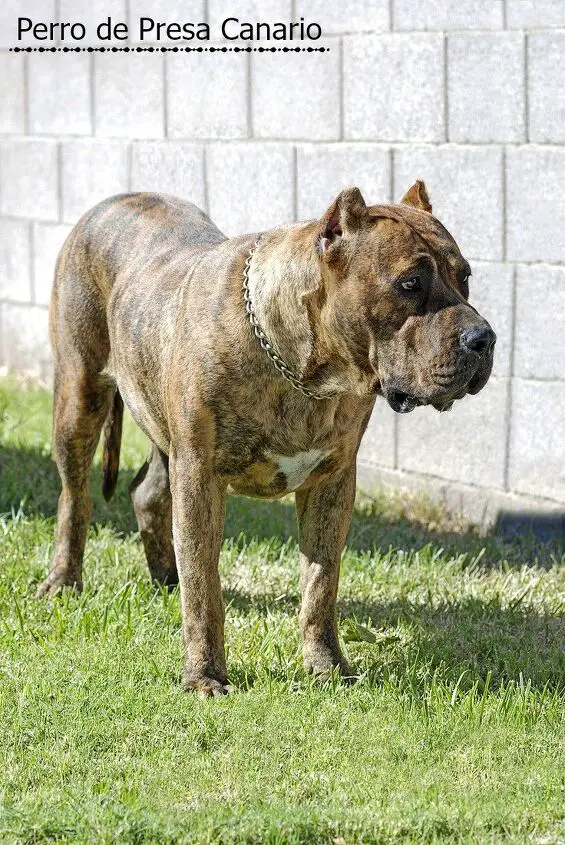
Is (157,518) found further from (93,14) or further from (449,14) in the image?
(93,14)

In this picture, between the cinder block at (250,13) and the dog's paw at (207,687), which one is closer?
the dog's paw at (207,687)

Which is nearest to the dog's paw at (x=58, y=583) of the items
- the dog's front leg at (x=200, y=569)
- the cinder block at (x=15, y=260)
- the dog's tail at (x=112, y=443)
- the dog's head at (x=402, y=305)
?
the dog's tail at (x=112, y=443)

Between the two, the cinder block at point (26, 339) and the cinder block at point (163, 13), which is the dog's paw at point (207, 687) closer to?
the cinder block at point (163, 13)

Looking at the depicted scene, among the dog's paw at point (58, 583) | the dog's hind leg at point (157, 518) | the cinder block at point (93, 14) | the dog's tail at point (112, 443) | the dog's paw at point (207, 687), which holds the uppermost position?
the cinder block at point (93, 14)

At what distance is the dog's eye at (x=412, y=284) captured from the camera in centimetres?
403

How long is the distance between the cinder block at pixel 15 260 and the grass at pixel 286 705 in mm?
3524

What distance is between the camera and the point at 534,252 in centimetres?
638

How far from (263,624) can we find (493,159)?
2541 mm

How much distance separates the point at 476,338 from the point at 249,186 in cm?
397

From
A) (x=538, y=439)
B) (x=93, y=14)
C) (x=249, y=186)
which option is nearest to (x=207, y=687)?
(x=538, y=439)

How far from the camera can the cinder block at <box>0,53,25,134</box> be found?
945cm

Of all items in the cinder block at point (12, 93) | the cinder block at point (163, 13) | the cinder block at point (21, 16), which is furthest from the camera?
the cinder block at point (12, 93)

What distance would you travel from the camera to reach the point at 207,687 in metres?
4.54

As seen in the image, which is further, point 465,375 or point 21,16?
point 21,16
